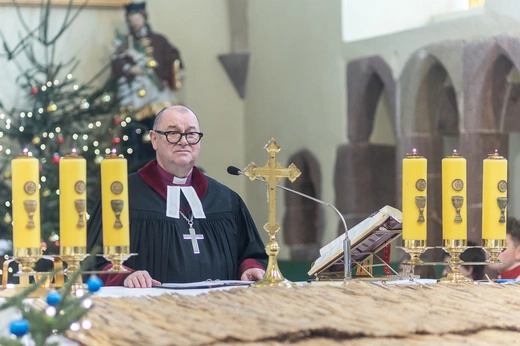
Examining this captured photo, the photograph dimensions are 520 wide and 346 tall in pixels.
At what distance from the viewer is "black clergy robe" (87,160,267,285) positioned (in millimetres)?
5145

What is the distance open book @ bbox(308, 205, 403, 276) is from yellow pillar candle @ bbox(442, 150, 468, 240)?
0.20m

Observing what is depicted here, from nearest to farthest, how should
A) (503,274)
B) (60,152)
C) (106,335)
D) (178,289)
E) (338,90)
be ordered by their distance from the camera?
1. (106,335)
2. (178,289)
3. (503,274)
4. (60,152)
5. (338,90)

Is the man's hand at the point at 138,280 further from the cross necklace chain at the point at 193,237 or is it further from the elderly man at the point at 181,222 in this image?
the cross necklace chain at the point at 193,237

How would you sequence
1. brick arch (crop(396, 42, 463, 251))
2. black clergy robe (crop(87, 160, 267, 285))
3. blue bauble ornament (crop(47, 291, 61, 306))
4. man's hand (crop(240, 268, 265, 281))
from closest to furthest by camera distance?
1. blue bauble ornament (crop(47, 291, 61, 306))
2. man's hand (crop(240, 268, 265, 281))
3. black clergy robe (crop(87, 160, 267, 285))
4. brick arch (crop(396, 42, 463, 251))

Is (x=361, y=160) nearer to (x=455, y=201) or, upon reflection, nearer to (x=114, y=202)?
(x=455, y=201)

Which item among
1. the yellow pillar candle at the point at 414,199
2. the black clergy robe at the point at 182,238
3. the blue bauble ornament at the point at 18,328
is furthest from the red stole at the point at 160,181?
the blue bauble ornament at the point at 18,328

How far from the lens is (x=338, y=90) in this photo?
12922 millimetres

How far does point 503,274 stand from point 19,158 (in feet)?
11.5

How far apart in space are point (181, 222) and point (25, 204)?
1.60m

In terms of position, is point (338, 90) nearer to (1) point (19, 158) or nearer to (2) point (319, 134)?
(2) point (319, 134)

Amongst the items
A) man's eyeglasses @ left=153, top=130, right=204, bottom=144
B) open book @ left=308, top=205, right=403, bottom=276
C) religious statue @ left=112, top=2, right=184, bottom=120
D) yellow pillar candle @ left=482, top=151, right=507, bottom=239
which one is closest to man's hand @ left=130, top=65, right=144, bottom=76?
religious statue @ left=112, top=2, right=184, bottom=120

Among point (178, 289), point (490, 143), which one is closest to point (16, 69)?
point (490, 143)

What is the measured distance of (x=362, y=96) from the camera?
41.2 ft

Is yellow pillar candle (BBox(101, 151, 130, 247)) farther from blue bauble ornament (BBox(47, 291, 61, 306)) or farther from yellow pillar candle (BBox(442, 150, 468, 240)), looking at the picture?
yellow pillar candle (BBox(442, 150, 468, 240))
